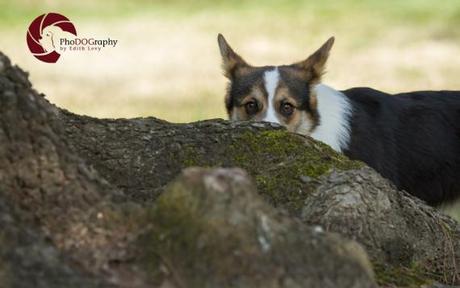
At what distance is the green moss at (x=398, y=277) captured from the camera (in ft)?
11.7

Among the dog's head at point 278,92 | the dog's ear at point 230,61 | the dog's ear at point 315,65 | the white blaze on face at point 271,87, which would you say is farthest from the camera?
the dog's ear at point 230,61

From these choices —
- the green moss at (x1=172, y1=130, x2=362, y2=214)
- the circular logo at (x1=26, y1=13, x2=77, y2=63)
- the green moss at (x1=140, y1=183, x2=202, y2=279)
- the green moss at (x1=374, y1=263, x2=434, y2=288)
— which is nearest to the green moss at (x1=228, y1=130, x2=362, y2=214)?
the green moss at (x1=172, y1=130, x2=362, y2=214)

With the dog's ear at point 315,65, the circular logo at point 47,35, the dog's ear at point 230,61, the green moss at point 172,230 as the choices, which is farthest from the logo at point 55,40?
the green moss at point 172,230

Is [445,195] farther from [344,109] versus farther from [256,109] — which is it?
[256,109]

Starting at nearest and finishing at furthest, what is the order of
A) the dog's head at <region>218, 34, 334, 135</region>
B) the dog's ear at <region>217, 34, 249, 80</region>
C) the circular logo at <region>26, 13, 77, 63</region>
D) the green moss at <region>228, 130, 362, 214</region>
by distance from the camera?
the green moss at <region>228, 130, 362, 214</region>
the dog's head at <region>218, 34, 334, 135</region>
the dog's ear at <region>217, 34, 249, 80</region>
the circular logo at <region>26, 13, 77, 63</region>

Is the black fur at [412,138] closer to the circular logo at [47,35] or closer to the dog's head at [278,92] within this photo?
the dog's head at [278,92]

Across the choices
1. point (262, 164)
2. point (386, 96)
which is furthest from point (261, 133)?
point (386, 96)

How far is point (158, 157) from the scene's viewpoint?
415 centimetres

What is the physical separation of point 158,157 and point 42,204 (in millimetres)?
1196

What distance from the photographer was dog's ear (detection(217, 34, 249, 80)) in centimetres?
719

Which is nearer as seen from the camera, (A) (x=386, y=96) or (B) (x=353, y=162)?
(B) (x=353, y=162)

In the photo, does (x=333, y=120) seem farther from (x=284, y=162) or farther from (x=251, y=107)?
(x=284, y=162)

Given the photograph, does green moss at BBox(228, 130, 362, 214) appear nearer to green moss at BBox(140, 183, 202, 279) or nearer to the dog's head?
green moss at BBox(140, 183, 202, 279)

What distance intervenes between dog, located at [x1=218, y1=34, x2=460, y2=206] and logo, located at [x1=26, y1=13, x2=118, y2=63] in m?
4.79
